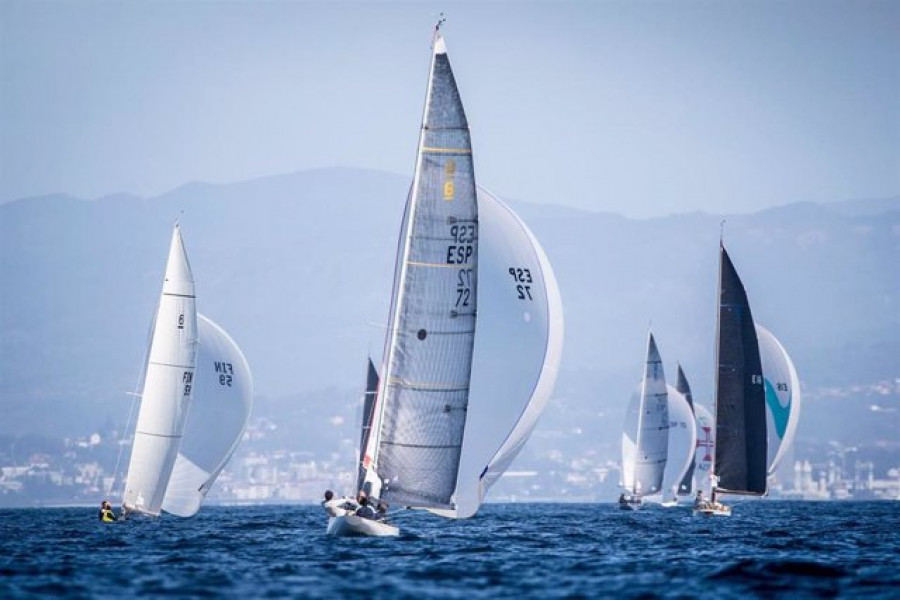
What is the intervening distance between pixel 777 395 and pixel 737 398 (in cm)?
1249

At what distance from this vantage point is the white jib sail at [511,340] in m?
42.0

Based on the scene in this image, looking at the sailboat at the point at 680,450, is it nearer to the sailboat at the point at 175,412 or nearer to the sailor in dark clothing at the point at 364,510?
the sailboat at the point at 175,412

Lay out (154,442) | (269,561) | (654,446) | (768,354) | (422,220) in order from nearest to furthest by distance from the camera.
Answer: (269,561) → (422,220) → (154,442) → (768,354) → (654,446)

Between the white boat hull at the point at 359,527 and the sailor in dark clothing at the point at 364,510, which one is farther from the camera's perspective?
the white boat hull at the point at 359,527

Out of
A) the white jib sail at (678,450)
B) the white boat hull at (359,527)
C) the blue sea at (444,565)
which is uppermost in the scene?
the white jib sail at (678,450)

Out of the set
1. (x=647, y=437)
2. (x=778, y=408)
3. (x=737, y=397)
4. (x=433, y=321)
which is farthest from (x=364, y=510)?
(x=647, y=437)

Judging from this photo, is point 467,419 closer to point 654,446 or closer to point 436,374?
point 436,374

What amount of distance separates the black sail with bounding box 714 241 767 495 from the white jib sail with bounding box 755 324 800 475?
9.35 m

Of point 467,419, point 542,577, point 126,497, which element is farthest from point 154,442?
point 542,577

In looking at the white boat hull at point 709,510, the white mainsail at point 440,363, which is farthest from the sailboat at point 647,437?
the white mainsail at point 440,363

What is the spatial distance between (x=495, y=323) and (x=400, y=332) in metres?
4.13

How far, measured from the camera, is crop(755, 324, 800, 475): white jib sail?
3137 inches

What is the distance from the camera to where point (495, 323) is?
42.4 m

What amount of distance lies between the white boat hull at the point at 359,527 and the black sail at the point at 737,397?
29202 mm
